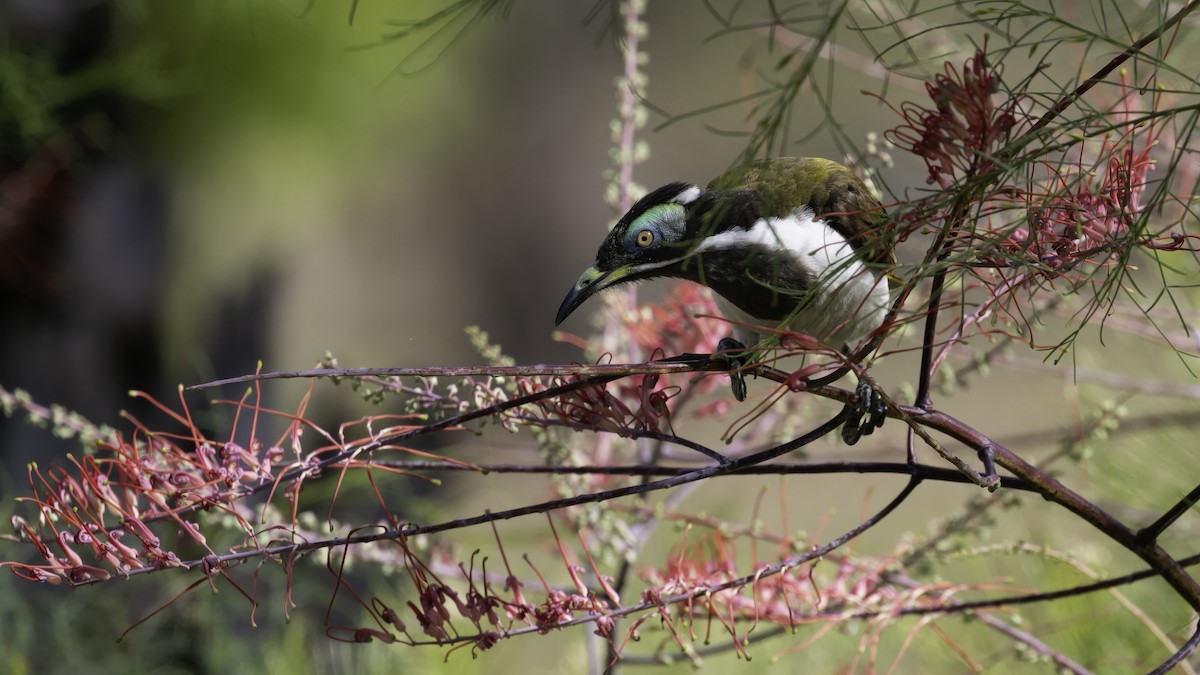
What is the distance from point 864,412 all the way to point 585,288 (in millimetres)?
224

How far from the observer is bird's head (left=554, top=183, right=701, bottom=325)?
2.39ft

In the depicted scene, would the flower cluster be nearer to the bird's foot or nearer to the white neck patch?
the bird's foot

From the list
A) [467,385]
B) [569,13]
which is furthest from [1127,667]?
[569,13]

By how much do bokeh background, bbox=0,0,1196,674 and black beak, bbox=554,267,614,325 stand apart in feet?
1.79

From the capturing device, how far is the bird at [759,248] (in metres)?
0.73

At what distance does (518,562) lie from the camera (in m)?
1.72

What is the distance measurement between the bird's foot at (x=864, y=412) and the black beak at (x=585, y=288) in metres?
0.19

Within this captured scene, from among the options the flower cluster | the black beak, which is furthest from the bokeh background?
the flower cluster

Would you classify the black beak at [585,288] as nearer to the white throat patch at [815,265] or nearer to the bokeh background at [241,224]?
the white throat patch at [815,265]

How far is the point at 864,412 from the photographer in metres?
0.60

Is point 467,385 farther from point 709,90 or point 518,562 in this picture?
point 709,90

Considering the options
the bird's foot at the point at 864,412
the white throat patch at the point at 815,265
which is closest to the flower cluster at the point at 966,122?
the bird's foot at the point at 864,412

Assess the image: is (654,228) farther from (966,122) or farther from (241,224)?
(241,224)

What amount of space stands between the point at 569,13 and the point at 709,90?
315mm
